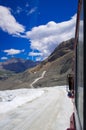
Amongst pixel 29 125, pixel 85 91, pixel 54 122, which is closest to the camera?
pixel 85 91

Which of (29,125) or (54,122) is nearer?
(29,125)

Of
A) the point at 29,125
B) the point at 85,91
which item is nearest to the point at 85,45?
the point at 85,91

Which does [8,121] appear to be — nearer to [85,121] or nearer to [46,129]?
[46,129]

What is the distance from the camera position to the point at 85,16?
10.6ft

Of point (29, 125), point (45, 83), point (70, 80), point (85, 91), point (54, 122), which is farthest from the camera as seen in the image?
point (45, 83)

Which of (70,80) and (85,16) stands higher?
(85,16)

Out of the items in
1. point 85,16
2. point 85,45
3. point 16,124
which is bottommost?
point 16,124

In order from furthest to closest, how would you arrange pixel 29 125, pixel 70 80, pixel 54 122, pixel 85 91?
1. pixel 54 122
2. pixel 29 125
3. pixel 70 80
4. pixel 85 91

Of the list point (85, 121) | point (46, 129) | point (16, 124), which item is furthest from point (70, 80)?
point (16, 124)

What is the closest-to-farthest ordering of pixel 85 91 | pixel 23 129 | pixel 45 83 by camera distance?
pixel 85 91 < pixel 23 129 < pixel 45 83

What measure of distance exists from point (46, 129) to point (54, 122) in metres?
2.36

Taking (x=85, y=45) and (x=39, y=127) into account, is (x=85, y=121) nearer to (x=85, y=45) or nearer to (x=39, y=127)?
(x=85, y=45)

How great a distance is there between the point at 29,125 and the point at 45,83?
98.8 m

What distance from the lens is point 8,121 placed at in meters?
15.9
